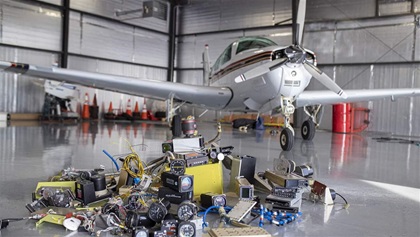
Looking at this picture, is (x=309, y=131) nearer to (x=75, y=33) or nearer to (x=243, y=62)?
(x=243, y=62)

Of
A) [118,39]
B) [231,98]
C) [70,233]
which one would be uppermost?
[118,39]

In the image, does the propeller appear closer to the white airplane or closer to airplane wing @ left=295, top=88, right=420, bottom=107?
the white airplane

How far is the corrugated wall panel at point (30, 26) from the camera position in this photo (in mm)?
13945

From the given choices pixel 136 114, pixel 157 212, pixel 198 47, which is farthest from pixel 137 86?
pixel 198 47

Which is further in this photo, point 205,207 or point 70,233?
point 205,207

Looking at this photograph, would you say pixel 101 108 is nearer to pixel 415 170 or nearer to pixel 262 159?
pixel 262 159

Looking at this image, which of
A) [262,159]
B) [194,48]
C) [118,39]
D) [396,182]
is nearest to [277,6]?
[194,48]

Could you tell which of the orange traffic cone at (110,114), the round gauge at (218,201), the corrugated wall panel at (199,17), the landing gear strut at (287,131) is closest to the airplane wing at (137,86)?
the landing gear strut at (287,131)

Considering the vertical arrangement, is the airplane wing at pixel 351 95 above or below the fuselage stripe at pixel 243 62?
below

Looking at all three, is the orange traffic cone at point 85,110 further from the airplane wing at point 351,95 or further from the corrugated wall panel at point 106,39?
the airplane wing at point 351,95

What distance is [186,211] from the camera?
228 cm

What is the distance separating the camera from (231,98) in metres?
8.10

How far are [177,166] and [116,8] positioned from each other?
17549 millimetres

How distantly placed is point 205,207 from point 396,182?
2.57 metres
